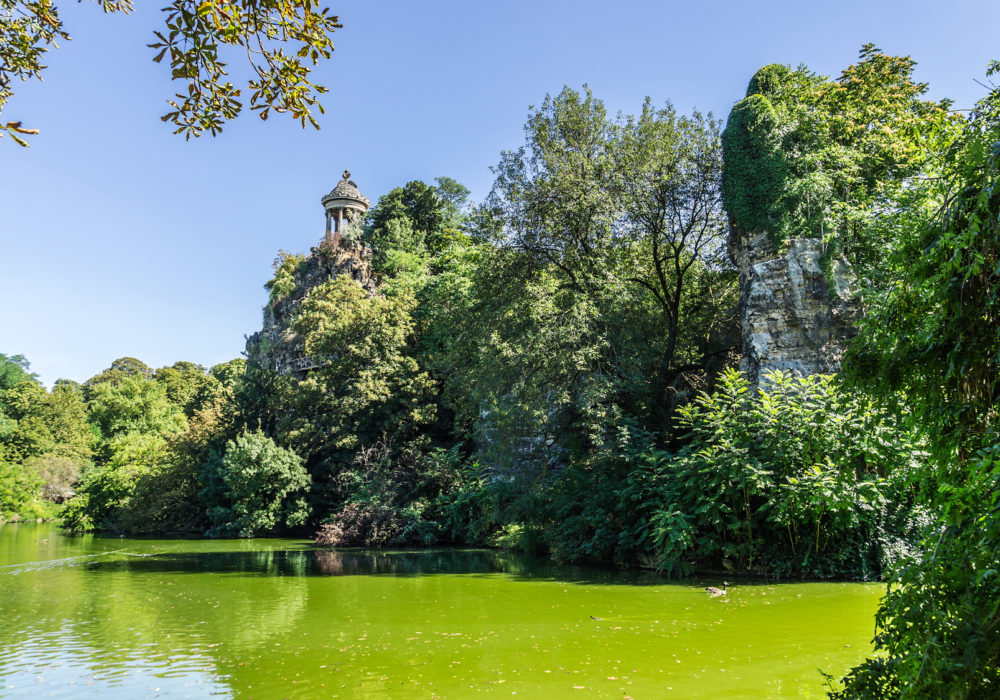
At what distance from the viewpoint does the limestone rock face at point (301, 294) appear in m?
31.4

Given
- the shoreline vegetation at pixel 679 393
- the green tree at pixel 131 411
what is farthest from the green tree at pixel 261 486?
the green tree at pixel 131 411

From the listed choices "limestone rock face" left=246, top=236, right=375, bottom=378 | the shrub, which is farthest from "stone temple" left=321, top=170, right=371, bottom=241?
the shrub

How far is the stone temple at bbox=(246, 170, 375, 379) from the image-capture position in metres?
31.5

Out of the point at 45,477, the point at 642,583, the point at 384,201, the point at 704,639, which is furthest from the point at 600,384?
the point at 45,477

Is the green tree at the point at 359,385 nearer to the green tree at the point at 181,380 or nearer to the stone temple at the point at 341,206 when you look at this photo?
the stone temple at the point at 341,206

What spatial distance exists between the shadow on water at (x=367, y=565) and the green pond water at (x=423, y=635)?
0.21 metres

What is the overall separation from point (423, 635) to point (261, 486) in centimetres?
1799

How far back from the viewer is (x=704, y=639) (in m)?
6.77

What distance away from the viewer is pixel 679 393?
17188mm

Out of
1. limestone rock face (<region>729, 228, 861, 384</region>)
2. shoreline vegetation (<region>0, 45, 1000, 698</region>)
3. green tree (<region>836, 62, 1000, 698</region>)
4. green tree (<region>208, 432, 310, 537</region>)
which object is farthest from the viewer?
green tree (<region>208, 432, 310, 537</region>)

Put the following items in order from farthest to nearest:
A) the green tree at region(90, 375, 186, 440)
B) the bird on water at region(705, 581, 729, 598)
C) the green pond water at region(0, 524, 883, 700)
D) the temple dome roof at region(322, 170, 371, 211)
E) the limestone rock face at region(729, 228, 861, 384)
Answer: the green tree at region(90, 375, 186, 440) < the temple dome roof at region(322, 170, 371, 211) < the limestone rock face at region(729, 228, 861, 384) < the bird on water at region(705, 581, 729, 598) < the green pond water at region(0, 524, 883, 700)

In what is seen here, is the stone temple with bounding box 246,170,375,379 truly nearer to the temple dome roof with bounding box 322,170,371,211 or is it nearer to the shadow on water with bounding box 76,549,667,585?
the temple dome roof with bounding box 322,170,371,211

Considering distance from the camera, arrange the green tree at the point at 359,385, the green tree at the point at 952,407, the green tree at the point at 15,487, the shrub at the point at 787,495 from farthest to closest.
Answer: the green tree at the point at 15,487 < the green tree at the point at 359,385 < the shrub at the point at 787,495 < the green tree at the point at 952,407

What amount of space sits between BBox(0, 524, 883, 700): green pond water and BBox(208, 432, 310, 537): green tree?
9497 mm
